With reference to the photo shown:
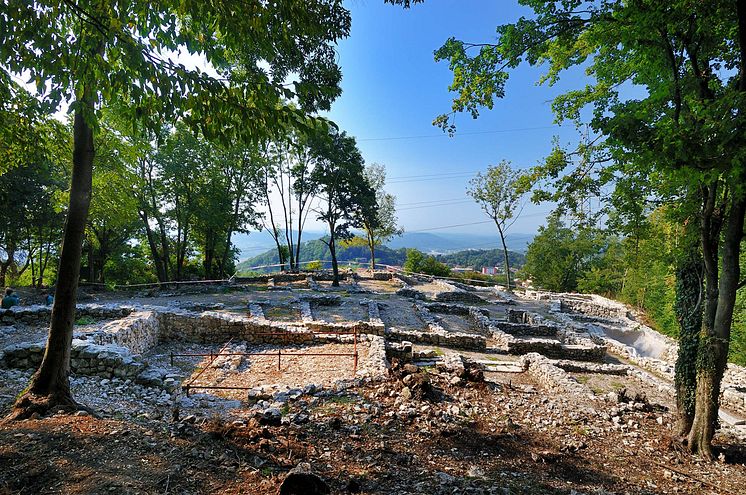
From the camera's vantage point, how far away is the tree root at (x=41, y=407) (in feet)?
15.1

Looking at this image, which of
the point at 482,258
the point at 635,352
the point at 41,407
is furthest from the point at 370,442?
the point at 482,258

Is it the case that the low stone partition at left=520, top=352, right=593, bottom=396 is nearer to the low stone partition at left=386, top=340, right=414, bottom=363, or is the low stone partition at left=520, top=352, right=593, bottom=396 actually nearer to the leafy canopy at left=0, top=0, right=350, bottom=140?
the low stone partition at left=386, top=340, right=414, bottom=363

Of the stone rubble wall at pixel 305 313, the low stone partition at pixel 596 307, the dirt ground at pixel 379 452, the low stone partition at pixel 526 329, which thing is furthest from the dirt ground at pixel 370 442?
the low stone partition at pixel 596 307

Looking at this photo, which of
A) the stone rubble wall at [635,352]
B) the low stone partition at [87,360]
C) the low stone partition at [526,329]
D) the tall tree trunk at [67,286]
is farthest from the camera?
the low stone partition at [526,329]

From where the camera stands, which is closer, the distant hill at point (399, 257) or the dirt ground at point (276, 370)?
the dirt ground at point (276, 370)

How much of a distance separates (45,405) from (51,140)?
454 centimetres

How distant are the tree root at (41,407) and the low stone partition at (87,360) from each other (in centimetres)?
271

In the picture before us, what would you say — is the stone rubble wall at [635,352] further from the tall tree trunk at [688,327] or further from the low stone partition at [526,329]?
the tall tree trunk at [688,327]

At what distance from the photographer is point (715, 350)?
565 cm

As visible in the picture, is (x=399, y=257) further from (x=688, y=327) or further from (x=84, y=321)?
(x=688, y=327)

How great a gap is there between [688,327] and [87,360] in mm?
11804

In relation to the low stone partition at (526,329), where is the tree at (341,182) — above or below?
above

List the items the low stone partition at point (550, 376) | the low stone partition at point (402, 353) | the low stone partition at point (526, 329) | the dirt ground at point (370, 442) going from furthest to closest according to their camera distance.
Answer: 1. the low stone partition at point (526, 329)
2. the low stone partition at point (402, 353)
3. the low stone partition at point (550, 376)
4. the dirt ground at point (370, 442)

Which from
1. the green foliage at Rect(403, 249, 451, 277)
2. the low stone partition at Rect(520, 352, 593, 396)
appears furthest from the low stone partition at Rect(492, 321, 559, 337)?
the green foliage at Rect(403, 249, 451, 277)
